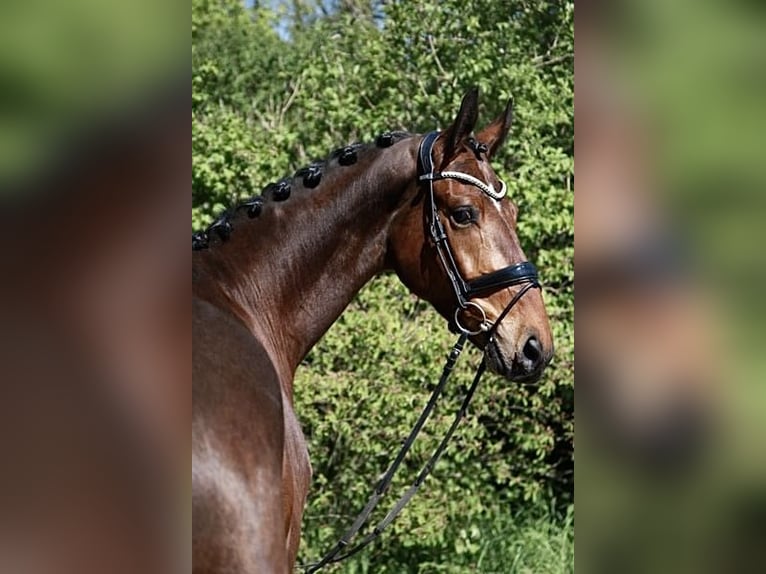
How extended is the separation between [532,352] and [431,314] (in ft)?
10.1

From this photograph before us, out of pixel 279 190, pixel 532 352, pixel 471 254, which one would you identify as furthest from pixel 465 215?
pixel 279 190

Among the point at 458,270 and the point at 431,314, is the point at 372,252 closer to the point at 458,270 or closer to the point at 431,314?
the point at 458,270

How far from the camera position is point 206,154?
6.24 meters
